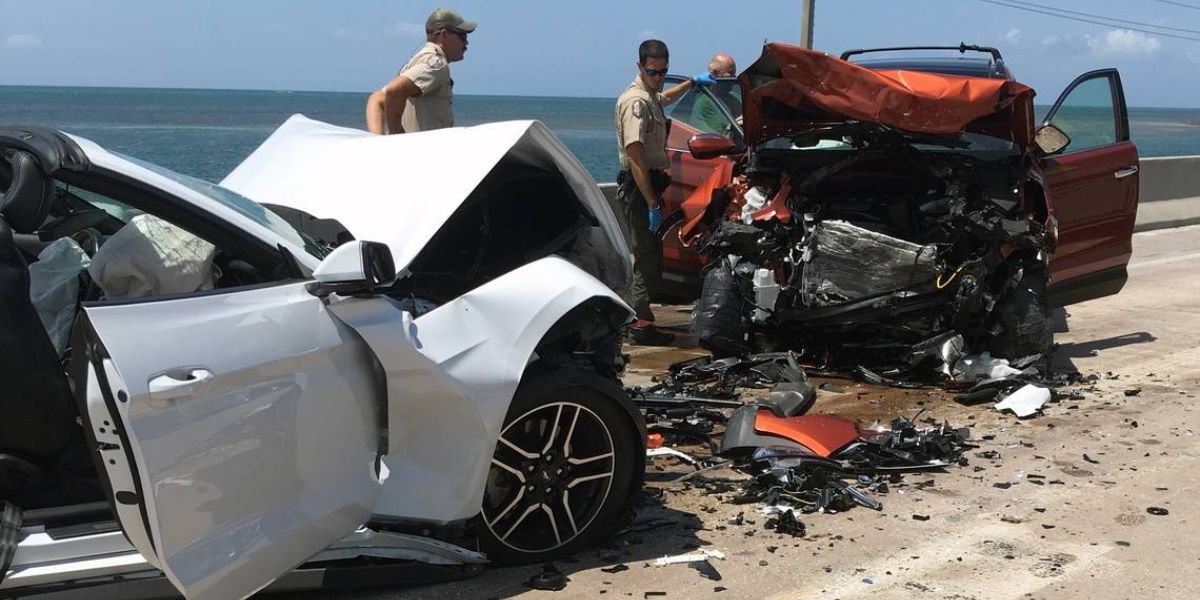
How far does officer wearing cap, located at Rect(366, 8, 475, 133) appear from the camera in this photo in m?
7.40

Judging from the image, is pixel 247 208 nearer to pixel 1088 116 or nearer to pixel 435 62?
pixel 435 62

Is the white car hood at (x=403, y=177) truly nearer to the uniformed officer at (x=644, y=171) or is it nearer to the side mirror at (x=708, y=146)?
the side mirror at (x=708, y=146)

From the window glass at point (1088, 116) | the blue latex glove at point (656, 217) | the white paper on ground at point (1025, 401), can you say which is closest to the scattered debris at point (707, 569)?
the white paper on ground at point (1025, 401)

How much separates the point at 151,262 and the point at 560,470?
1.58 m

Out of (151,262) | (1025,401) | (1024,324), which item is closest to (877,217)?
(1024,324)

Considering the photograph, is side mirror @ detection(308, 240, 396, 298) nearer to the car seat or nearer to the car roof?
the car seat

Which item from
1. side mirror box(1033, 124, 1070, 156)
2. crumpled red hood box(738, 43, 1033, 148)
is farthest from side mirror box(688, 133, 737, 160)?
side mirror box(1033, 124, 1070, 156)

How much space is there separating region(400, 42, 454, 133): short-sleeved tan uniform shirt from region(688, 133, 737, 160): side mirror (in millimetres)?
1644

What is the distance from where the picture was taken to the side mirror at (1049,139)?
8109 mm

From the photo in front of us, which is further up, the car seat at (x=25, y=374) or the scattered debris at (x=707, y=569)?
the car seat at (x=25, y=374)

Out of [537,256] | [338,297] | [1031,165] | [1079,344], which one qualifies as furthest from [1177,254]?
[338,297]

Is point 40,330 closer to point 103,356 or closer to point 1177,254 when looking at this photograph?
point 103,356

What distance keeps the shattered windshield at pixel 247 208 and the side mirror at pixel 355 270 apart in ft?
1.23

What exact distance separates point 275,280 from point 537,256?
1.43 meters
